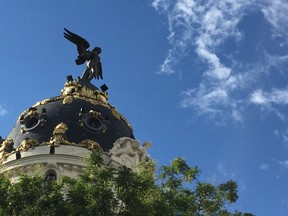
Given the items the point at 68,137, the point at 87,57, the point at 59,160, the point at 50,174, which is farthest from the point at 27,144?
the point at 87,57

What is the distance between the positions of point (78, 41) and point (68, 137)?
12.0m

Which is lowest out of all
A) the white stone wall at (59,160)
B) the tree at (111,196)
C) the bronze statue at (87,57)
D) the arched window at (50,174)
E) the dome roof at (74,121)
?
the tree at (111,196)

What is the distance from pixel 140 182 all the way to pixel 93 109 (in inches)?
555

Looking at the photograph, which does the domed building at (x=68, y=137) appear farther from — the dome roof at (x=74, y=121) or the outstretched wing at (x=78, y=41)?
the outstretched wing at (x=78, y=41)

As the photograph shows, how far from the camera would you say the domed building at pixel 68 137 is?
2753 centimetres

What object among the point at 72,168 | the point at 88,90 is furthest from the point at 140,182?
the point at 88,90

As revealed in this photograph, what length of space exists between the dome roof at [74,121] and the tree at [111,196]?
430 inches

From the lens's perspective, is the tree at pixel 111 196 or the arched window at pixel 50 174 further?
the arched window at pixel 50 174

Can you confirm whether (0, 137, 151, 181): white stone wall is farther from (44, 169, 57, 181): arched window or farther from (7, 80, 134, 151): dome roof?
(7, 80, 134, 151): dome roof

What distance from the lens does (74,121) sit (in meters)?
30.7

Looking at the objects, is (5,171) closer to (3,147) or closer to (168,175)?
(3,147)

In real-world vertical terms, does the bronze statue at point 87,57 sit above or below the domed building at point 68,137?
above

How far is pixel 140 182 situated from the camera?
18047mm

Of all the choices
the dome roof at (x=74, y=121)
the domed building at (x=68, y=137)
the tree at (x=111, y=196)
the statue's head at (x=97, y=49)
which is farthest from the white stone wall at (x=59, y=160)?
the statue's head at (x=97, y=49)
